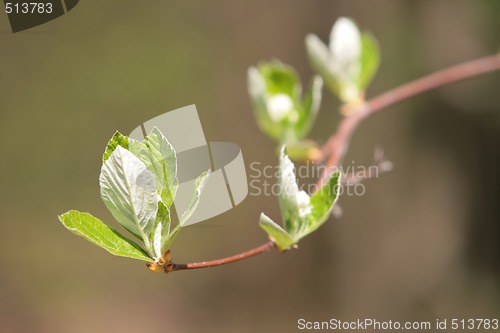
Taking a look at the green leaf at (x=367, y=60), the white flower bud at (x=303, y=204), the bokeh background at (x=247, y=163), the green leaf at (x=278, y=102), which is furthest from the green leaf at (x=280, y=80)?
the bokeh background at (x=247, y=163)

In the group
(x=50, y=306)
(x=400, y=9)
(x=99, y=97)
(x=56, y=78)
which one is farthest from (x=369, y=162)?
(x=50, y=306)

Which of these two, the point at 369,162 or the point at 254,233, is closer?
the point at 369,162

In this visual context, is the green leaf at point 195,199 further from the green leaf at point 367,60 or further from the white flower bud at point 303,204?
the green leaf at point 367,60

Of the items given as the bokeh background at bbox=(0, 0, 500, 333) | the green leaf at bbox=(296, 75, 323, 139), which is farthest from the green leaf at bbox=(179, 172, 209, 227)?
the bokeh background at bbox=(0, 0, 500, 333)

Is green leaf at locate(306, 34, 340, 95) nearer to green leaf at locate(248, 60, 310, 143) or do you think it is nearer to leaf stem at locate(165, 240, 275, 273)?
green leaf at locate(248, 60, 310, 143)

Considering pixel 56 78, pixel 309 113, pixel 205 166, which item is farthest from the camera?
pixel 56 78

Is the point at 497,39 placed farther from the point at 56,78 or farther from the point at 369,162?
the point at 56,78
